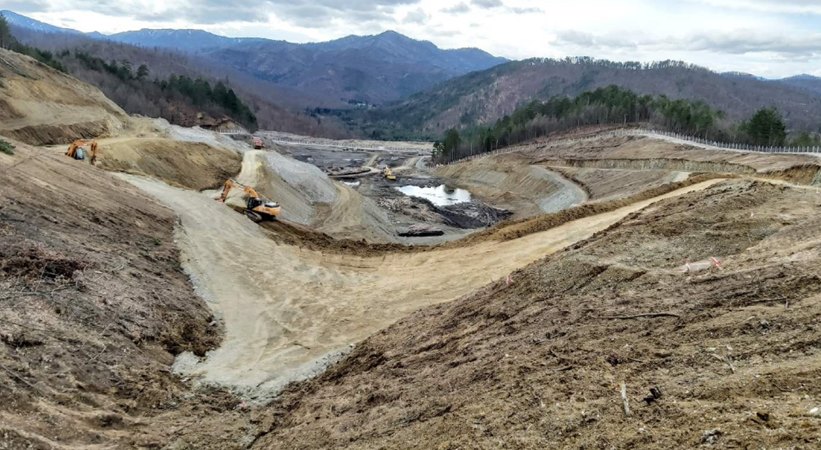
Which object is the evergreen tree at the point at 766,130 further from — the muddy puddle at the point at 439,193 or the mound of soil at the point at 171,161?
the mound of soil at the point at 171,161

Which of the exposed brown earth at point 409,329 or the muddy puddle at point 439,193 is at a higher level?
the exposed brown earth at point 409,329

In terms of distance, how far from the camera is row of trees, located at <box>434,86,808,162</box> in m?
79.2

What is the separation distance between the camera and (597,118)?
97938 mm

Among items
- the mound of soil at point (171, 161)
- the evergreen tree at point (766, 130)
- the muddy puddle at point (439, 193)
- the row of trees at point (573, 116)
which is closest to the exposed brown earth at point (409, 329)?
the mound of soil at point (171, 161)

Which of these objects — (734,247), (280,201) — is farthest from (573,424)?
(280,201)

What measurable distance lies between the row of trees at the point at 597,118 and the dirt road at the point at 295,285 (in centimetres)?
6278

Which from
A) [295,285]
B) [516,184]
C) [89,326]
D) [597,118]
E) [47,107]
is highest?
[597,118]

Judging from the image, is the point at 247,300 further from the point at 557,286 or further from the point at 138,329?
the point at 557,286

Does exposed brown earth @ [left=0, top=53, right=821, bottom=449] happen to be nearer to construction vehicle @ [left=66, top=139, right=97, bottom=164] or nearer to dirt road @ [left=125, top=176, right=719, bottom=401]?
dirt road @ [left=125, top=176, right=719, bottom=401]

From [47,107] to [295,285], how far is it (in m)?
34.1

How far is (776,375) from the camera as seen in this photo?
5.79m

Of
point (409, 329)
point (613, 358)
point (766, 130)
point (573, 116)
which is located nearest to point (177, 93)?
point (573, 116)

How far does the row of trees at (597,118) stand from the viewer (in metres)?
79.2

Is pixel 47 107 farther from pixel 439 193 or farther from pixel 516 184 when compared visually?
pixel 516 184
